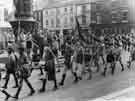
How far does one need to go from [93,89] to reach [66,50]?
4.54ft

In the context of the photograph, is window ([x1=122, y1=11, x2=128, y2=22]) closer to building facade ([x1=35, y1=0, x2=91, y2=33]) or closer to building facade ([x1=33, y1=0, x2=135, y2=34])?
building facade ([x1=33, y1=0, x2=135, y2=34])

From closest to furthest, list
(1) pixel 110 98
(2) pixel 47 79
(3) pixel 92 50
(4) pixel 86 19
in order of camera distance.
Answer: (2) pixel 47 79
(4) pixel 86 19
(3) pixel 92 50
(1) pixel 110 98

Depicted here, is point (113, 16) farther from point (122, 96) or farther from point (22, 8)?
point (22, 8)

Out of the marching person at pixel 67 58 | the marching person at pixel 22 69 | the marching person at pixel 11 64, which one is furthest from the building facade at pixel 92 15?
the marching person at pixel 11 64

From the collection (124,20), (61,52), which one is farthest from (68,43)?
(124,20)

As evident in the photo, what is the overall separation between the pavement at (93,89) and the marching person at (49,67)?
4.1 inches

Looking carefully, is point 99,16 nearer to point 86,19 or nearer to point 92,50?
point 86,19

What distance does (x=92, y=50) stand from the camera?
231 inches

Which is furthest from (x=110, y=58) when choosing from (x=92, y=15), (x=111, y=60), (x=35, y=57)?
(x=35, y=57)

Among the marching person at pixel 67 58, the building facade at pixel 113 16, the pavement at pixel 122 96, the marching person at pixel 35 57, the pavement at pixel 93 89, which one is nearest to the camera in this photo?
the marching person at pixel 35 57

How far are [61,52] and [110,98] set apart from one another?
2.28m

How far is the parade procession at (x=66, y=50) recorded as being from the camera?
13.7ft

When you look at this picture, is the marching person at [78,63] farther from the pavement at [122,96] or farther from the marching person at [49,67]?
the pavement at [122,96]

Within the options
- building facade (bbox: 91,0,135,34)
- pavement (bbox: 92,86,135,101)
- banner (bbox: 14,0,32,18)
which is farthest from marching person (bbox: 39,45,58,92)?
pavement (bbox: 92,86,135,101)
